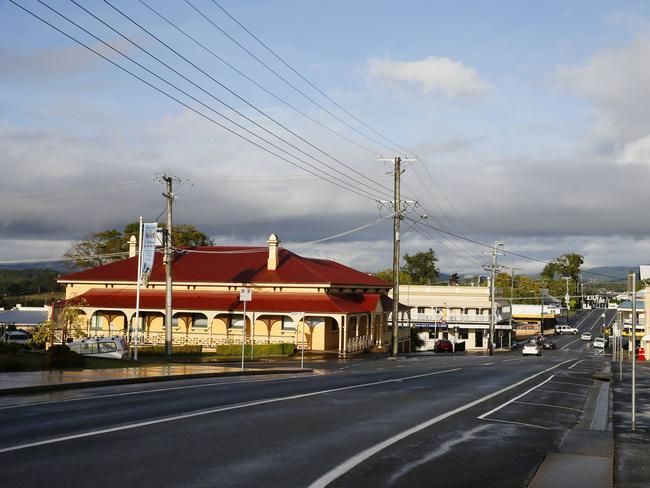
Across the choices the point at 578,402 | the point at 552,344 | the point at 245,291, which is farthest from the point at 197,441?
the point at 552,344

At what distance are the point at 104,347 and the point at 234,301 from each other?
58.6 ft

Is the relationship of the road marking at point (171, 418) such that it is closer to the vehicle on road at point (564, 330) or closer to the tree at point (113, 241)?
the tree at point (113, 241)

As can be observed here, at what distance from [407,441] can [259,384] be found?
1219 centimetres

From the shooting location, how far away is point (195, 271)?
63.3 metres

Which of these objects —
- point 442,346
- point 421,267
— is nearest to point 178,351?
point 442,346

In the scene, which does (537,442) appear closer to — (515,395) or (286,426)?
(286,426)

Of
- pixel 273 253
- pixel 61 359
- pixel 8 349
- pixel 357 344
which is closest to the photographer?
pixel 61 359

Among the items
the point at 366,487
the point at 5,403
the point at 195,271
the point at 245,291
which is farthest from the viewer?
the point at 195,271

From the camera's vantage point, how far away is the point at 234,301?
58.4 m

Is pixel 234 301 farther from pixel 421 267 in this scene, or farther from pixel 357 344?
pixel 421 267

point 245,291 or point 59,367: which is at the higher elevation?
point 245,291

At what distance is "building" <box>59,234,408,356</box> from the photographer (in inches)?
2271

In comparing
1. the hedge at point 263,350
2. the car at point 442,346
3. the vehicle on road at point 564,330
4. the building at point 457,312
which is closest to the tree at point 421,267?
the vehicle on road at point 564,330

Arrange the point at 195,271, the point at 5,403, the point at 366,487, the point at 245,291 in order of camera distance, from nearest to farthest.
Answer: the point at 366,487
the point at 5,403
the point at 245,291
the point at 195,271
